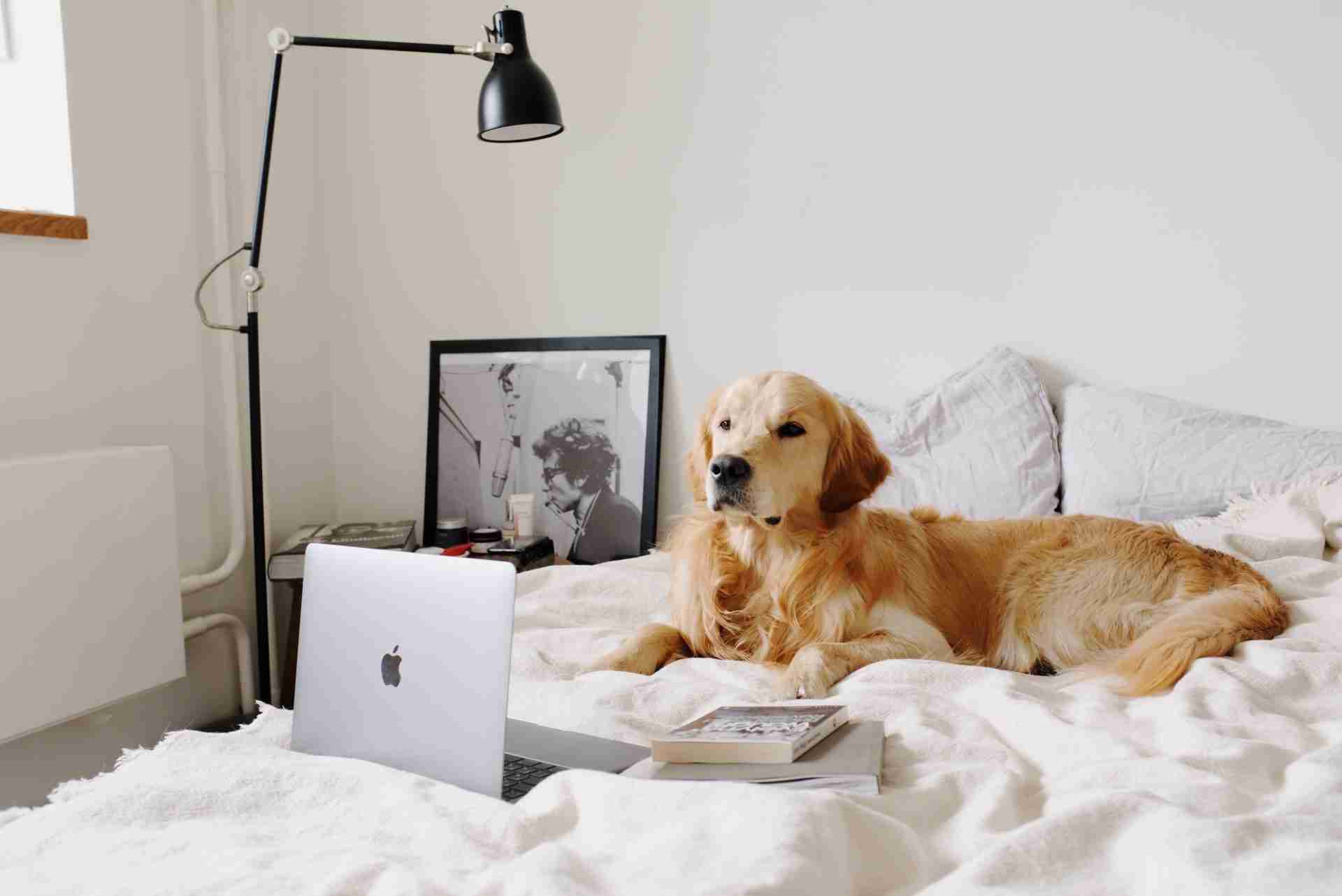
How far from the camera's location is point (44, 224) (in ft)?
6.85

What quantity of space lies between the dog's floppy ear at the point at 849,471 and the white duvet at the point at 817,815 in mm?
428

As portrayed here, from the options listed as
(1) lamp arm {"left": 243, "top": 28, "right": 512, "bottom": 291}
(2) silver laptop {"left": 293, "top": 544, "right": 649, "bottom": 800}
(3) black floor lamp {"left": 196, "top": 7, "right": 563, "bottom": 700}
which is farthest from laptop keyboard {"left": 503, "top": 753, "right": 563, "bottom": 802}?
(1) lamp arm {"left": 243, "top": 28, "right": 512, "bottom": 291}

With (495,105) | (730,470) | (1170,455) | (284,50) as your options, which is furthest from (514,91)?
(1170,455)

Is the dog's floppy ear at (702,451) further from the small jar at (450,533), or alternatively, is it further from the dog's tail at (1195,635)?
the small jar at (450,533)

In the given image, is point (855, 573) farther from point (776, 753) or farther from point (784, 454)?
point (776, 753)

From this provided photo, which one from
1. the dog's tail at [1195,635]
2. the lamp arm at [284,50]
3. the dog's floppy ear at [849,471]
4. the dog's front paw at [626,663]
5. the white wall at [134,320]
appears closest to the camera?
the dog's tail at [1195,635]

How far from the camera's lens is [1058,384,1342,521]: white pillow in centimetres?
195

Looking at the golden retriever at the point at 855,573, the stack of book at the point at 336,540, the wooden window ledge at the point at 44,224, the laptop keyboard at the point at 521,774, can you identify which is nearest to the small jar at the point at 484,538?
the stack of book at the point at 336,540

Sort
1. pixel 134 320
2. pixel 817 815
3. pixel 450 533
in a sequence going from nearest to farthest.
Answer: pixel 817 815
pixel 134 320
pixel 450 533

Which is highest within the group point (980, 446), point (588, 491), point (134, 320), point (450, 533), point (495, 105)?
point (495, 105)

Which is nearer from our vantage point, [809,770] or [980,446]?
[809,770]

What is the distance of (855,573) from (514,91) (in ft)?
3.64

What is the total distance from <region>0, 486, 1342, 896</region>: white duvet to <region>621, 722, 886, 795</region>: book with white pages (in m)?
0.04

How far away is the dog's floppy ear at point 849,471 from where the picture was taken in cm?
176
